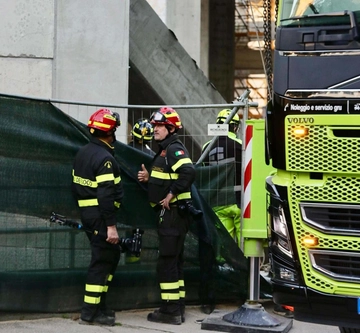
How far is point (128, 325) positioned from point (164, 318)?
37 centimetres

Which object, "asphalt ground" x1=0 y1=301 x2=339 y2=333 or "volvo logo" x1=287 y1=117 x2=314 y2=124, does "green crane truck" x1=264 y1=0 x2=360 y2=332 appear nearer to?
"volvo logo" x1=287 y1=117 x2=314 y2=124

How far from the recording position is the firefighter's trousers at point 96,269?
8.23 metres

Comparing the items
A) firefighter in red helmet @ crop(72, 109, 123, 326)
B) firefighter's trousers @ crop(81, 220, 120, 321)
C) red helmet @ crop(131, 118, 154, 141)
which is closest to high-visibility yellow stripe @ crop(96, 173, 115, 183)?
firefighter in red helmet @ crop(72, 109, 123, 326)

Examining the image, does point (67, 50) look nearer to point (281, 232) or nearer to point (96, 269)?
point (96, 269)

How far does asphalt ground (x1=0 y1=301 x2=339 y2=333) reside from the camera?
26.5 feet

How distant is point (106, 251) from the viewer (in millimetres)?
8258

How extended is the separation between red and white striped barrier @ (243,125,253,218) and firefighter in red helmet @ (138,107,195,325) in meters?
0.53

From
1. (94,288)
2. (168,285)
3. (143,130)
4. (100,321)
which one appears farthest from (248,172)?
(143,130)

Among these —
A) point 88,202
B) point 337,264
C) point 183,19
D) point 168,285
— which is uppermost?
point 183,19

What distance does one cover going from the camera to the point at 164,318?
28.2 ft

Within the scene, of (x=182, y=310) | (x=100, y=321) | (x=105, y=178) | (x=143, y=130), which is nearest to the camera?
(x=105, y=178)

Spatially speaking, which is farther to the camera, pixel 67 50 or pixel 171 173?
pixel 67 50

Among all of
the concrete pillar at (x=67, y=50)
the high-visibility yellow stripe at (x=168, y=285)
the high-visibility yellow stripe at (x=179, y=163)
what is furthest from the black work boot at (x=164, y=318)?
the concrete pillar at (x=67, y=50)

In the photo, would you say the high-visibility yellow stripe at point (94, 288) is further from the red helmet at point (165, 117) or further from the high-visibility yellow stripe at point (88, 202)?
the red helmet at point (165, 117)
